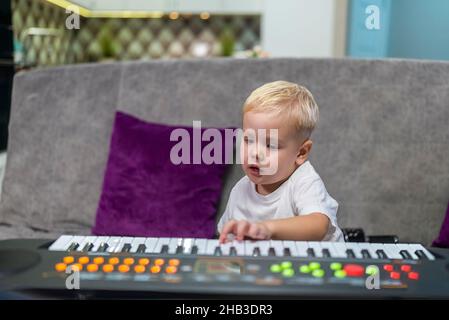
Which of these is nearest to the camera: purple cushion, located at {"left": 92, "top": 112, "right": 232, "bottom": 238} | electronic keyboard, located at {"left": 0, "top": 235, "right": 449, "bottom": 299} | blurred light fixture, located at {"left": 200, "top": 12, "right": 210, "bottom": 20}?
electronic keyboard, located at {"left": 0, "top": 235, "right": 449, "bottom": 299}

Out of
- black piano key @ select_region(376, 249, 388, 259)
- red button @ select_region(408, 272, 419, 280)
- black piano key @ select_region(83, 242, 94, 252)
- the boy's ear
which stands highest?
the boy's ear

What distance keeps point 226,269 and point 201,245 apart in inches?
1.9

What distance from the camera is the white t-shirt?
1.48 feet

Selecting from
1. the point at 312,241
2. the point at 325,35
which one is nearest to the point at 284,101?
the point at 312,241

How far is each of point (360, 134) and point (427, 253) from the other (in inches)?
10.7

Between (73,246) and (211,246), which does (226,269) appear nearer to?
(211,246)

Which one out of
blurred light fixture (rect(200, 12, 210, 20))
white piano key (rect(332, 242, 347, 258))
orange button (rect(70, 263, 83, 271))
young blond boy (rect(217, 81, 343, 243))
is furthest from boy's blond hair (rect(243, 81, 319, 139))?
blurred light fixture (rect(200, 12, 210, 20))

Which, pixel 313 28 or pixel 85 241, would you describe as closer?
pixel 85 241

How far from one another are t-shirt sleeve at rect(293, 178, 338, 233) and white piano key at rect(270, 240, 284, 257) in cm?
5

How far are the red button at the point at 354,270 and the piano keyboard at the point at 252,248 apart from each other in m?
0.01

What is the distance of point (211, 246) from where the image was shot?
0.42 m

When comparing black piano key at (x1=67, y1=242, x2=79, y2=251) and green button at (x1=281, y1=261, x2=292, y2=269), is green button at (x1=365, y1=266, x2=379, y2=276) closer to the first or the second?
green button at (x1=281, y1=261, x2=292, y2=269)

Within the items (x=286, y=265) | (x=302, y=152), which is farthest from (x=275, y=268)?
(x=302, y=152)

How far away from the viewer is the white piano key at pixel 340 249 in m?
0.41
